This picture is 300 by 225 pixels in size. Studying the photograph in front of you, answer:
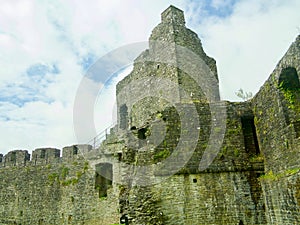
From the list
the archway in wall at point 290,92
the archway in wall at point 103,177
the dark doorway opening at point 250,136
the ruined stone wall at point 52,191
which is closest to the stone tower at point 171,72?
the archway in wall at point 103,177

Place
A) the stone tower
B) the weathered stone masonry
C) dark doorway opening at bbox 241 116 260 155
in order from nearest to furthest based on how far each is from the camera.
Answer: the weathered stone masonry → dark doorway opening at bbox 241 116 260 155 → the stone tower

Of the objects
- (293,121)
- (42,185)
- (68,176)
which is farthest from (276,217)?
(42,185)

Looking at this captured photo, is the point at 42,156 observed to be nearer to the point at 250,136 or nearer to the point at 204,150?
the point at 204,150

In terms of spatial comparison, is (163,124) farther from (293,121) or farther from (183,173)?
(293,121)

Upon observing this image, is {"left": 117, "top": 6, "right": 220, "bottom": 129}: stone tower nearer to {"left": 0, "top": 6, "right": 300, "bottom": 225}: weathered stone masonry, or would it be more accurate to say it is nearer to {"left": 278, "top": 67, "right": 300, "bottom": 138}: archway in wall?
{"left": 0, "top": 6, "right": 300, "bottom": 225}: weathered stone masonry

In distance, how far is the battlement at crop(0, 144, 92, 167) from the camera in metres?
18.7

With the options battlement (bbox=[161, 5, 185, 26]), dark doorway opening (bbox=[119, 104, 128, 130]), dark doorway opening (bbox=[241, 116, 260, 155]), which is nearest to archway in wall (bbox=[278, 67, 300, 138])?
dark doorway opening (bbox=[241, 116, 260, 155])

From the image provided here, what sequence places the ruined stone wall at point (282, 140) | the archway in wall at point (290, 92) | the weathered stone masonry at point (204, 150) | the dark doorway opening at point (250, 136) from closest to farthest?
1. the ruined stone wall at point (282, 140)
2. the archway in wall at point (290, 92)
3. the weathered stone masonry at point (204, 150)
4. the dark doorway opening at point (250, 136)

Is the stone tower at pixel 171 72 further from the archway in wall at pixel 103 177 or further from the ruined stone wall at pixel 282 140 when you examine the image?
the ruined stone wall at pixel 282 140

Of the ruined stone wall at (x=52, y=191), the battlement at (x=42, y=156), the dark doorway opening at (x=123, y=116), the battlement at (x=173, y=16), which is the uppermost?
the battlement at (x=173, y=16)

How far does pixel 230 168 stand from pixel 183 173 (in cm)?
140

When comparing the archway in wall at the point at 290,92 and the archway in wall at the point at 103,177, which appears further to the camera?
the archway in wall at the point at 103,177

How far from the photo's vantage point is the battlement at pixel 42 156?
1866 cm

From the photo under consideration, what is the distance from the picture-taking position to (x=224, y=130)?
32.1 feet
